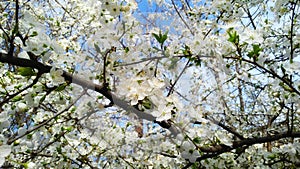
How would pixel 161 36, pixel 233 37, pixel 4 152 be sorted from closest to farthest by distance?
pixel 4 152 < pixel 161 36 < pixel 233 37

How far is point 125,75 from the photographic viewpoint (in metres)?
1.36

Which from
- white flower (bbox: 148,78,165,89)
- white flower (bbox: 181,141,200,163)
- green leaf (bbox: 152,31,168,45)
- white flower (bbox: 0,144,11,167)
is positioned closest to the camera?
white flower (bbox: 0,144,11,167)

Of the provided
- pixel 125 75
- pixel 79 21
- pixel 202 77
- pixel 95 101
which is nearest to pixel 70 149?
pixel 95 101

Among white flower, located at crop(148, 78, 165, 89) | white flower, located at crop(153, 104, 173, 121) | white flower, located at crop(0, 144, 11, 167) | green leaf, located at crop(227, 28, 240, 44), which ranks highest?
green leaf, located at crop(227, 28, 240, 44)

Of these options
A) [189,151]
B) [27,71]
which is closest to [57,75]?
[27,71]

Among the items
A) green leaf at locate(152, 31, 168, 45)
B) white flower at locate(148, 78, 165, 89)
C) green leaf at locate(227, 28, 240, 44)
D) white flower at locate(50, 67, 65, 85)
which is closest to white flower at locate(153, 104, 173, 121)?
white flower at locate(148, 78, 165, 89)

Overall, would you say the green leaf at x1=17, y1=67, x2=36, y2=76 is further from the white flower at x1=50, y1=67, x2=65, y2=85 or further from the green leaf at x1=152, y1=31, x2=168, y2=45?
the green leaf at x1=152, y1=31, x2=168, y2=45

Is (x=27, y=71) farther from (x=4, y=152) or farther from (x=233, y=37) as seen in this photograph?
(x=233, y=37)

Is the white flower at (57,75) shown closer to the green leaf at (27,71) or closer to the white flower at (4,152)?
the green leaf at (27,71)

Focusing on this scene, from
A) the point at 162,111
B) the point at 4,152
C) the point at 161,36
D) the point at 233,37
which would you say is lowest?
the point at 4,152

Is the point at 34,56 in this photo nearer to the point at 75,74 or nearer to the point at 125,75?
the point at 75,74

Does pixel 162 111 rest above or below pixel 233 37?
below

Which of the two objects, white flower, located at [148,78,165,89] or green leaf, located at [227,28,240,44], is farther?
green leaf, located at [227,28,240,44]

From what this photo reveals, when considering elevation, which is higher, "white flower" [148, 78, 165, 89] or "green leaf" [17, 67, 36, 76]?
"green leaf" [17, 67, 36, 76]
